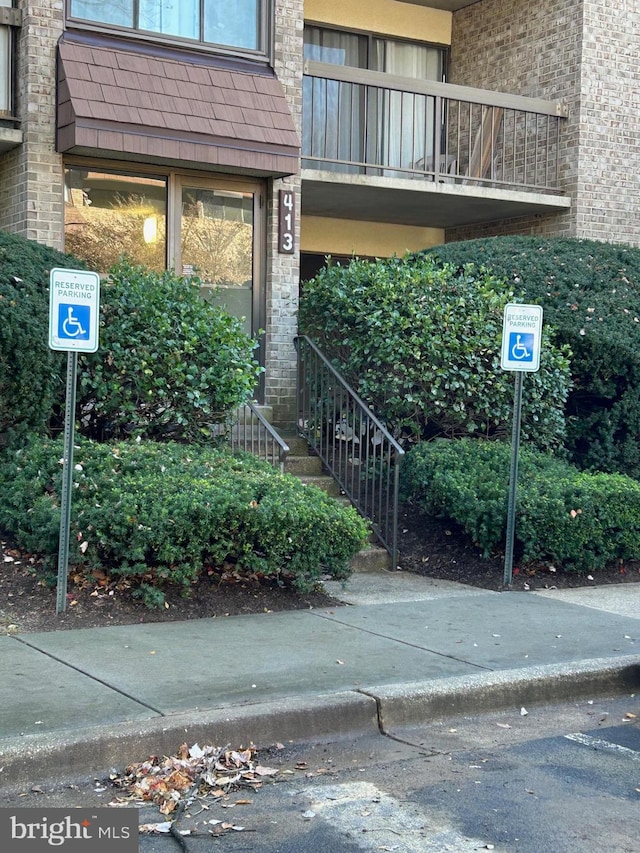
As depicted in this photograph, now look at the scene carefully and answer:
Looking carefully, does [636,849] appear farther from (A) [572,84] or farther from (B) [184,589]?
(A) [572,84]

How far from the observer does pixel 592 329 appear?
11.0m

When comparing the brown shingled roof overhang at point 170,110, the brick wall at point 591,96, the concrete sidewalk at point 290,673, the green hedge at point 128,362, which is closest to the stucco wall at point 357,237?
the brick wall at point 591,96

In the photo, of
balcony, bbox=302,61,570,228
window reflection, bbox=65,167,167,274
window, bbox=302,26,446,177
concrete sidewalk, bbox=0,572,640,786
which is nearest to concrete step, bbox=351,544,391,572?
concrete sidewalk, bbox=0,572,640,786

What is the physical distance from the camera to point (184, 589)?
7445 mm

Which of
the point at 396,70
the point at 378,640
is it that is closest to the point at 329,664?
the point at 378,640

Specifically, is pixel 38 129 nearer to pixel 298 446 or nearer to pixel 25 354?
pixel 25 354

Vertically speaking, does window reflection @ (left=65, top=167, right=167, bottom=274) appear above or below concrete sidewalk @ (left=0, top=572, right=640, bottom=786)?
above

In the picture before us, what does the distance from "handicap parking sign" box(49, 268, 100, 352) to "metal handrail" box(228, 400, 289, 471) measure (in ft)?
8.77

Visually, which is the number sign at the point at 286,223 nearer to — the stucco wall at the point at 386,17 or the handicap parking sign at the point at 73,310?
the stucco wall at the point at 386,17

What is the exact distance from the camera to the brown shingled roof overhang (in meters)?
10.4

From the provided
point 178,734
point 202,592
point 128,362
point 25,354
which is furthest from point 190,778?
point 128,362

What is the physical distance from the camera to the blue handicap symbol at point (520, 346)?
8680 mm

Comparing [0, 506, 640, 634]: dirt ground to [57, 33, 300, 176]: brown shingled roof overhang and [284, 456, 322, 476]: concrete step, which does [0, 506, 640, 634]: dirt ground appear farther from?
[57, 33, 300, 176]: brown shingled roof overhang

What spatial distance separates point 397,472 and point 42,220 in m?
4.54
